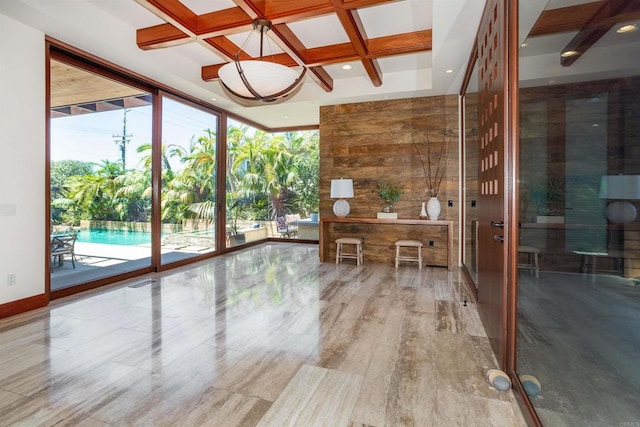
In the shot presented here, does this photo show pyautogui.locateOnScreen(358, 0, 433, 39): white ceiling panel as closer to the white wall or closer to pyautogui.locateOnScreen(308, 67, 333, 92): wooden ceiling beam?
pyautogui.locateOnScreen(308, 67, 333, 92): wooden ceiling beam

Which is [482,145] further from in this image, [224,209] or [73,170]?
[224,209]

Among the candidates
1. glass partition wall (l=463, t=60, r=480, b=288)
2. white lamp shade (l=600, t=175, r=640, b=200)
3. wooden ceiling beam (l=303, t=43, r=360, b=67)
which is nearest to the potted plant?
glass partition wall (l=463, t=60, r=480, b=288)

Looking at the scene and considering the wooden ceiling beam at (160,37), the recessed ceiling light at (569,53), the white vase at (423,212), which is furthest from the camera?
the white vase at (423,212)

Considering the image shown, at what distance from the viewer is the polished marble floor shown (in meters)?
1.77

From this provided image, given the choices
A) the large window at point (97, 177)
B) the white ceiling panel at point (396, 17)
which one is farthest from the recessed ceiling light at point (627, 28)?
the large window at point (97, 177)

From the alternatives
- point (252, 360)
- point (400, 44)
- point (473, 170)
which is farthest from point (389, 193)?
point (252, 360)

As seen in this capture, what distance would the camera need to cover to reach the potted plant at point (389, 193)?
578 cm

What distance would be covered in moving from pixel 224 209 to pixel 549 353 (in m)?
6.08

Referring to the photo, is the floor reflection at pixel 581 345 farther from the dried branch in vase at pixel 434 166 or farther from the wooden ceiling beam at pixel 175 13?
the dried branch in vase at pixel 434 166

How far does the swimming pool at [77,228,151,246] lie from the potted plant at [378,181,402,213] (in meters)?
3.93

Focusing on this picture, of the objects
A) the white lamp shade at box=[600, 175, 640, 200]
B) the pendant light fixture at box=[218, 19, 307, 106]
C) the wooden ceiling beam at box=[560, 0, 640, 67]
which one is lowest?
the white lamp shade at box=[600, 175, 640, 200]

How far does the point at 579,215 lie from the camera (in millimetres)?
1230

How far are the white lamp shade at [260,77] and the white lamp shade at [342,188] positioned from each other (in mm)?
2619

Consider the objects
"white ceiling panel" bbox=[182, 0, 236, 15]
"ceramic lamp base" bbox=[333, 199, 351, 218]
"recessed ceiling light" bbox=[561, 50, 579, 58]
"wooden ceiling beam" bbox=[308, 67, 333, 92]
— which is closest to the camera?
"recessed ceiling light" bbox=[561, 50, 579, 58]
